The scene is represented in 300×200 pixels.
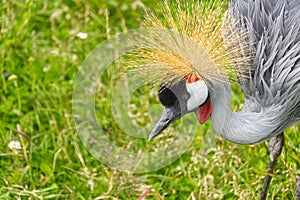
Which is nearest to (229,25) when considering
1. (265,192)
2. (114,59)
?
(265,192)

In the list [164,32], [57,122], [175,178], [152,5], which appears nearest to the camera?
[164,32]

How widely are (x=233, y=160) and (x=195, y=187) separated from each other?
0.58 ft

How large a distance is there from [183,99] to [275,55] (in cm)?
27

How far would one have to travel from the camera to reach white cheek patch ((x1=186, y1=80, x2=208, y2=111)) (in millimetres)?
1989

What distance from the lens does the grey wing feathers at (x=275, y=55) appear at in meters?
2.05

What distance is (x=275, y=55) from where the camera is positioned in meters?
2.05

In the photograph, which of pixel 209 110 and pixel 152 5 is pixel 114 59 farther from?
pixel 209 110

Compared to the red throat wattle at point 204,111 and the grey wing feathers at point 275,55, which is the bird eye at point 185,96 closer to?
the red throat wattle at point 204,111

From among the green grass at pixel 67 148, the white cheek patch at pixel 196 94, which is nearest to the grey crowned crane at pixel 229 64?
the white cheek patch at pixel 196 94

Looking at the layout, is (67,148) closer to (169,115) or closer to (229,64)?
(169,115)

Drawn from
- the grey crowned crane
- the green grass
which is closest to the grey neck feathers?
the grey crowned crane

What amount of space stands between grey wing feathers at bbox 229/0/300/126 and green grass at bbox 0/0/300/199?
468mm

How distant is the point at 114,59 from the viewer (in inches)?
115

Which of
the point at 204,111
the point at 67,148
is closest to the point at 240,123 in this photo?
the point at 204,111
